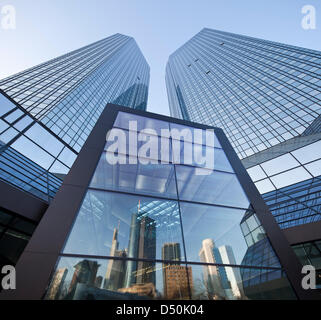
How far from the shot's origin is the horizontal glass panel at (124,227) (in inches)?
191

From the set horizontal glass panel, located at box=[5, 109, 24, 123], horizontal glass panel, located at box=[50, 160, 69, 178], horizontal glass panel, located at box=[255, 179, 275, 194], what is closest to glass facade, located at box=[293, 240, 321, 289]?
horizontal glass panel, located at box=[255, 179, 275, 194]

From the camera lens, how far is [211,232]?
20.7 feet

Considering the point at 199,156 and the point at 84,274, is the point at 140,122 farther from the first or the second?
the point at 84,274

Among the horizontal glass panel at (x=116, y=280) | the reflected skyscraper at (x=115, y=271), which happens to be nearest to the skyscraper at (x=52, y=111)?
the horizontal glass panel at (x=116, y=280)

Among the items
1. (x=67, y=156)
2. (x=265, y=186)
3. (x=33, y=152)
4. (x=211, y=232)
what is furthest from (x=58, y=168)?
(x=265, y=186)

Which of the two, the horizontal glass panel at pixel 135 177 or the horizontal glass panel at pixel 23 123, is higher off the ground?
the horizontal glass panel at pixel 23 123

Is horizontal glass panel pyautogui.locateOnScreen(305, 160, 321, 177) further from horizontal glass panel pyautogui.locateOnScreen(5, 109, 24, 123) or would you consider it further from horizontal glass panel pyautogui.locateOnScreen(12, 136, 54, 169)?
horizontal glass panel pyautogui.locateOnScreen(5, 109, 24, 123)

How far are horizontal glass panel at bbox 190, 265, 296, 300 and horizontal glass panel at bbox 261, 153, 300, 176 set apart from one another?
14545mm

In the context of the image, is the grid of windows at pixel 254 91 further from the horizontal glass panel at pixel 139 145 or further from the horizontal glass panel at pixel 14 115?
the horizontal glass panel at pixel 14 115

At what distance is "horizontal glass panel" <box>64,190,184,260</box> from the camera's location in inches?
191

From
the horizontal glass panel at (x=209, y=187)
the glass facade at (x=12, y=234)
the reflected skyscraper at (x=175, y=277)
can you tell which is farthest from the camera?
the horizontal glass panel at (x=209, y=187)

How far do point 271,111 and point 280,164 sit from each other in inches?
1254

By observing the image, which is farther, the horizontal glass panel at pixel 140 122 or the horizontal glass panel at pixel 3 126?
the horizontal glass panel at pixel 3 126

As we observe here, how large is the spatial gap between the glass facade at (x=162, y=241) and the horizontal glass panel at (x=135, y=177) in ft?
0.14
